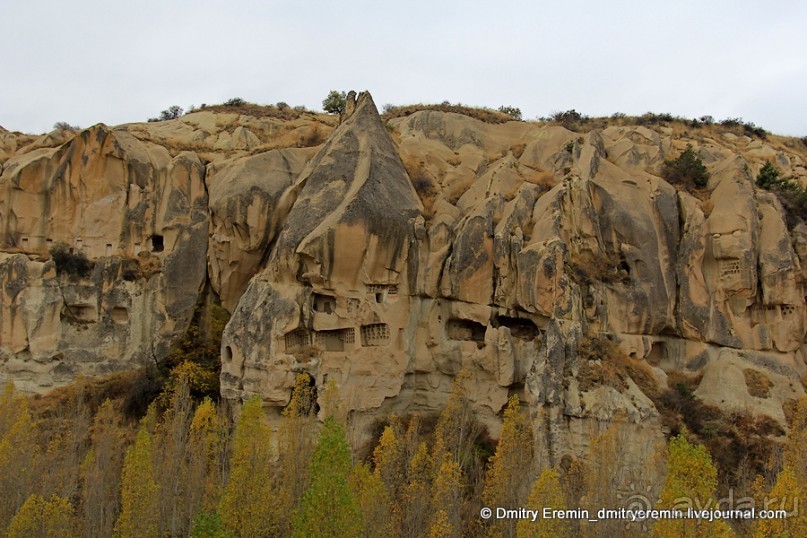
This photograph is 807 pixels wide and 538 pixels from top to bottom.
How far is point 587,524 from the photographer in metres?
11.8

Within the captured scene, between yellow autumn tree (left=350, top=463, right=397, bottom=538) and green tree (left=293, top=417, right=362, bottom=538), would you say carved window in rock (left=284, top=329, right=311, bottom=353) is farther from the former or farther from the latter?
green tree (left=293, top=417, right=362, bottom=538)

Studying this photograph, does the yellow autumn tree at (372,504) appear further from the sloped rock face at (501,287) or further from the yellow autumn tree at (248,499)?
the sloped rock face at (501,287)

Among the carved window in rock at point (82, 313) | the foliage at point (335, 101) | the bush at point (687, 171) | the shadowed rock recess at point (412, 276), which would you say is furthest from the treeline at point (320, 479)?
the foliage at point (335, 101)

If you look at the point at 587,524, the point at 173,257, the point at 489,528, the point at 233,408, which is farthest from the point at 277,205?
the point at 587,524

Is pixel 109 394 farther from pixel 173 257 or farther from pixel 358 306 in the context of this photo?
pixel 358 306

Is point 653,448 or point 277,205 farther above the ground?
point 277,205

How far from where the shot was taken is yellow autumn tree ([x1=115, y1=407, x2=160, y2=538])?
1324cm

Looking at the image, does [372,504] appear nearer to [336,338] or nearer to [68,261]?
[336,338]

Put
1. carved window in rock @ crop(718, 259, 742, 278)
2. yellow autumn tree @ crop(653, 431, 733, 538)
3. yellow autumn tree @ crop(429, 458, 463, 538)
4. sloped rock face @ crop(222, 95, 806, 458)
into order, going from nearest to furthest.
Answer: yellow autumn tree @ crop(653, 431, 733, 538), yellow autumn tree @ crop(429, 458, 463, 538), sloped rock face @ crop(222, 95, 806, 458), carved window in rock @ crop(718, 259, 742, 278)

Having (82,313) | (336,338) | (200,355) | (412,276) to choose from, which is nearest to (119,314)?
(82,313)

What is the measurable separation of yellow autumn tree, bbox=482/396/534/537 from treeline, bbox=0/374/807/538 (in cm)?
4

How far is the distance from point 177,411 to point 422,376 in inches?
301

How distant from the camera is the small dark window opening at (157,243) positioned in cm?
2319

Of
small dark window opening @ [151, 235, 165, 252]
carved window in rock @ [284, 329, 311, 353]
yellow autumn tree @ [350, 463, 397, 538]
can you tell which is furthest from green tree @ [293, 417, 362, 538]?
small dark window opening @ [151, 235, 165, 252]
